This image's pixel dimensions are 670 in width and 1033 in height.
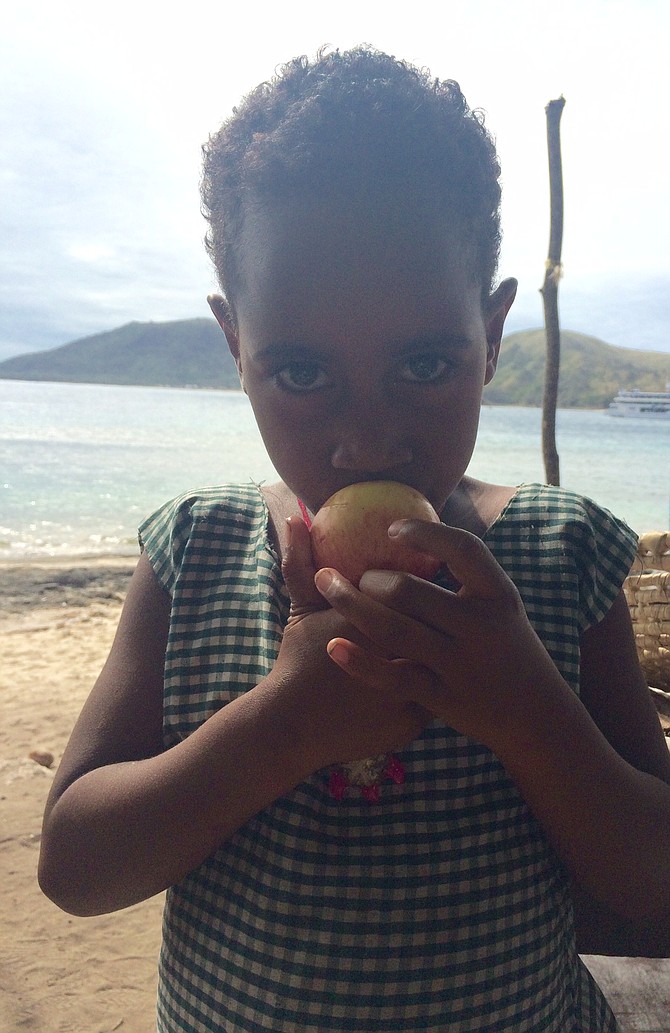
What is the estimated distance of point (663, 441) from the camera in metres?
52.8

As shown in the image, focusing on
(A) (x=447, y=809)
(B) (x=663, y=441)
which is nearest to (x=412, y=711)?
(A) (x=447, y=809)

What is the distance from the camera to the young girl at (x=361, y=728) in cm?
97

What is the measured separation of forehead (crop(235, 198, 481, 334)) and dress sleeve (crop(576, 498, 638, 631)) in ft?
1.46

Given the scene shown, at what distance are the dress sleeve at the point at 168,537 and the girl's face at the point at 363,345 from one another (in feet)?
0.99

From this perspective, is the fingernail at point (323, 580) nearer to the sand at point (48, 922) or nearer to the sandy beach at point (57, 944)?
the sandy beach at point (57, 944)

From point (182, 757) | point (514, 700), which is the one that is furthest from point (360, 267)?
point (182, 757)

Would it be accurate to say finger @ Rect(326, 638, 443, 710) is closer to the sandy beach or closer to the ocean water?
the sandy beach

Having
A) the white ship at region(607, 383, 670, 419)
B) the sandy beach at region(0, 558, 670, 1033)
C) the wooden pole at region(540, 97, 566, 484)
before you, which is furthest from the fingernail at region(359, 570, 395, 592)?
the white ship at region(607, 383, 670, 419)

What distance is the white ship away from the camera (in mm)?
76312

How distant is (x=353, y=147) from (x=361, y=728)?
0.81 m

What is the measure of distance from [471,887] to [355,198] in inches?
38.9

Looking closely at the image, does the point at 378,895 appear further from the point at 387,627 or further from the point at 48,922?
the point at 48,922

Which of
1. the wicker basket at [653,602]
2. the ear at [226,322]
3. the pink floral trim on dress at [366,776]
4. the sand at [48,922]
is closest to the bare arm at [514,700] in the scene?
the pink floral trim on dress at [366,776]

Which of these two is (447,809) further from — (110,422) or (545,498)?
(110,422)
